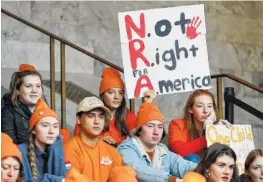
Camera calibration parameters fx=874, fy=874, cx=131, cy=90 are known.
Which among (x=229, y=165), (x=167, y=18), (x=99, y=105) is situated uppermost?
(x=167, y=18)

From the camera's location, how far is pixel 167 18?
684 cm

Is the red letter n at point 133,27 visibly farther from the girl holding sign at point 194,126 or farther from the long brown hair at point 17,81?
the long brown hair at point 17,81

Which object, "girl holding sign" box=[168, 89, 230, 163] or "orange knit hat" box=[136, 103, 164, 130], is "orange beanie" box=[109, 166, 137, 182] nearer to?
"orange knit hat" box=[136, 103, 164, 130]

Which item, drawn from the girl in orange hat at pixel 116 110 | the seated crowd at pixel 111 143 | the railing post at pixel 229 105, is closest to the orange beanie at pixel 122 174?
the seated crowd at pixel 111 143

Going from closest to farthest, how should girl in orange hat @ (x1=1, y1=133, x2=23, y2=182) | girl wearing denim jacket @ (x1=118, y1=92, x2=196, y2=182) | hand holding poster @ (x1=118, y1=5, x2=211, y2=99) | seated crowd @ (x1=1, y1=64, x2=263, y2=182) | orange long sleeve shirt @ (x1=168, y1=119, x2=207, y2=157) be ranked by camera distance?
1. girl in orange hat @ (x1=1, y1=133, x2=23, y2=182)
2. seated crowd @ (x1=1, y1=64, x2=263, y2=182)
3. girl wearing denim jacket @ (x1=118, y1=92, x2=196, y2=182)
4. orange long sleeve shirt @ (x1=168, y1=119, x2=207, y2=157)
5. hand holding poster @ (x1=118, y1=5, x2=211, y2=99)

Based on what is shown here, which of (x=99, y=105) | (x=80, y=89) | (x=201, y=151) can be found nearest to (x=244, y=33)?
(x=80, y=89)

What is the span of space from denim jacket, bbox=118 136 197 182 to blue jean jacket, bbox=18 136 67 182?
0.63 meters

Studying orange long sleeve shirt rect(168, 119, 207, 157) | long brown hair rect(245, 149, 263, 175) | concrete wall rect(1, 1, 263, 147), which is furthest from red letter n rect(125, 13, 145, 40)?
concrete wall rect(1, 1, 263, 147)

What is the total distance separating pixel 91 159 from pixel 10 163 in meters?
0.89

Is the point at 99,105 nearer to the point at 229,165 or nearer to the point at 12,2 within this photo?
the point at 229,165

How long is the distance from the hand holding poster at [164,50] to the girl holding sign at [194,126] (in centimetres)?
26

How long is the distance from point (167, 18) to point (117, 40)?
2.37m

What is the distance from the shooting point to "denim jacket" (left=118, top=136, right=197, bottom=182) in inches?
228

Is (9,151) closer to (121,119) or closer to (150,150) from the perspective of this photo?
(150,150)
